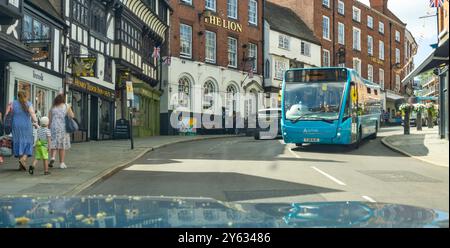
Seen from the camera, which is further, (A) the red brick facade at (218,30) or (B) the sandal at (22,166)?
(A) the red brick facade at (218,30)

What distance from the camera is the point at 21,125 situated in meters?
10.9

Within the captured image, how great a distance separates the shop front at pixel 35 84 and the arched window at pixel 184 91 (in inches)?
606

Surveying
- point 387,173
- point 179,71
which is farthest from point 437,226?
point 179,71

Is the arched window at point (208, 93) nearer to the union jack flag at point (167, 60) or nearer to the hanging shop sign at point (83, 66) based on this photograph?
the union jack flag at point (167, 60)

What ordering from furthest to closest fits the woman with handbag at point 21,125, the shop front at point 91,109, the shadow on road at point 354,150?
the shop front at point 91,109
the shadow on road at point 354,150
the woman with handbag at point 21,125

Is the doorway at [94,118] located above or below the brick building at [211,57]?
below

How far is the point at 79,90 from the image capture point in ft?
76.6

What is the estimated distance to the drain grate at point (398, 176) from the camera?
10297mm

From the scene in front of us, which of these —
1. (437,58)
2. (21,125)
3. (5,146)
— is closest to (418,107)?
(21,125)

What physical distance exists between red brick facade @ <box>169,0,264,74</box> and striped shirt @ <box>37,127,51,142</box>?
991 inches

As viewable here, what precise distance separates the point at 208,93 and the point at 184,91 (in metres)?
2.73

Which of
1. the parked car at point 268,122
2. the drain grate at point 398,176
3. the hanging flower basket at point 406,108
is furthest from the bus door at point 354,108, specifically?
the parked car at point 268,122

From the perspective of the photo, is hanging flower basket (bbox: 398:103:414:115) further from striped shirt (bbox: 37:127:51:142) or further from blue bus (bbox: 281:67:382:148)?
striped shirt (bbox: 37:127:51:142)

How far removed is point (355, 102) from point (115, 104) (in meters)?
15.0
